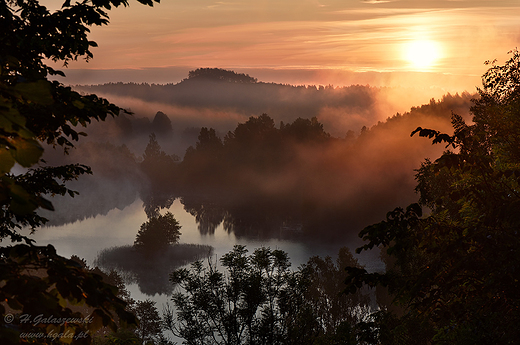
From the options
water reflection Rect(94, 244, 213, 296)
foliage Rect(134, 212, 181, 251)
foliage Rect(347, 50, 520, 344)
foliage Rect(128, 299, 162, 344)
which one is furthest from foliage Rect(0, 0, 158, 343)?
foliage Rect(134, 212, 181, 251)

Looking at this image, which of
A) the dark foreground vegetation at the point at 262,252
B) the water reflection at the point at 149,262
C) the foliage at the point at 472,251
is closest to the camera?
the dark foreground vegetation at the point at 262,252

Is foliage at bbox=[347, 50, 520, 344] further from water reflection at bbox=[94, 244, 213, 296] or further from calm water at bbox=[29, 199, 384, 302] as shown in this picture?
calm water at bbox=[29, 199, 384, 302]

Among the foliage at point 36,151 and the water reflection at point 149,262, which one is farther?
the water reflection at point 149,262

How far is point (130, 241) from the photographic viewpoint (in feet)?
200

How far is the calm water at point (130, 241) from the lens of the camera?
5309 cm

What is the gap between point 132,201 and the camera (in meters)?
108

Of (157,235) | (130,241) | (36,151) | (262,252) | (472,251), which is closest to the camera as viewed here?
(36,151)

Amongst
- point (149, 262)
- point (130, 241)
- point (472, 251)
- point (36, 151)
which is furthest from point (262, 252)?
point (130, 241)

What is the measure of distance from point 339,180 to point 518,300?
92580 mm

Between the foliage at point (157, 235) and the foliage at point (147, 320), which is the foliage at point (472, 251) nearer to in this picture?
the foliage at point (147, 320)

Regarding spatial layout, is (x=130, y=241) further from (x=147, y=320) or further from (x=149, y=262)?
(x=147, y=320)

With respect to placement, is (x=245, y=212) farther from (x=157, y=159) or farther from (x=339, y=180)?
(x=157, y=159)

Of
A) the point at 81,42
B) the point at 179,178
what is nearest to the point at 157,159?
the point at 179,178

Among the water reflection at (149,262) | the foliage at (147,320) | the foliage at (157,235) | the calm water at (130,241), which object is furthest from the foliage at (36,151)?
the foliage at (157,235)
